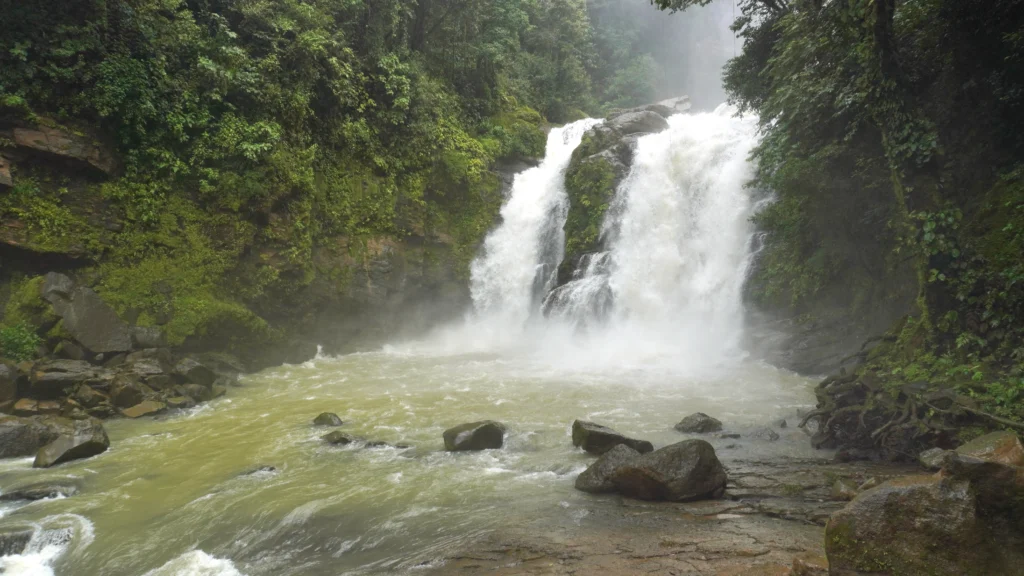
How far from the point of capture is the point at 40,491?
6203mm

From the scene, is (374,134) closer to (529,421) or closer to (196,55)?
(196,55)

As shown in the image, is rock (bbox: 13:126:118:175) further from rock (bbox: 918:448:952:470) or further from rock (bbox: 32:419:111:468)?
rock (bbox: 918:448:952:470)

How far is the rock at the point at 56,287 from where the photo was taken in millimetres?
10336

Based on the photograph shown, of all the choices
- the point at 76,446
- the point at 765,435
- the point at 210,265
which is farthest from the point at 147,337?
the point at 765,435

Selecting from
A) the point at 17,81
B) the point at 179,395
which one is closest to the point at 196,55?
the point at 17,81

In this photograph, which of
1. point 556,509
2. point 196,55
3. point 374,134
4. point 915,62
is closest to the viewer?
point 556,509

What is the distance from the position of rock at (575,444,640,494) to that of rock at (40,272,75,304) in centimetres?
1068

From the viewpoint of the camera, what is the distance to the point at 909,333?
26.2 feet

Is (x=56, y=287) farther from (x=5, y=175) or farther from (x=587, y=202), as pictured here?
(x=587, y=202)

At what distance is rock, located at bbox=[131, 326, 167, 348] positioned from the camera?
36.9ft

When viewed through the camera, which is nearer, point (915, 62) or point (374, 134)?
point (915, 62)

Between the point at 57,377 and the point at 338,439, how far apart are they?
210 inches

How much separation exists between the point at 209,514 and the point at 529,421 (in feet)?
15.6

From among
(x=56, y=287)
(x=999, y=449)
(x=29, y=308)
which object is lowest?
(x=999, y=449)
